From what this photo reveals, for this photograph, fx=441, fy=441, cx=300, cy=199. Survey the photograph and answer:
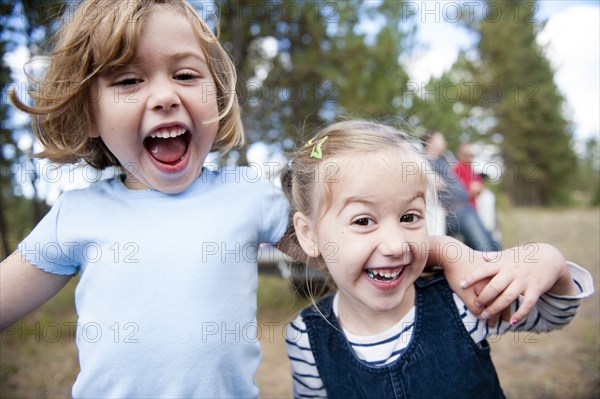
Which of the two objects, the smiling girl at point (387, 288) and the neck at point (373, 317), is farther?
the neck at point (373, 317)

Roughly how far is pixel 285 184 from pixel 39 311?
11.7 ft

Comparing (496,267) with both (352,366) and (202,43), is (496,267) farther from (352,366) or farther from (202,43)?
(202,43)

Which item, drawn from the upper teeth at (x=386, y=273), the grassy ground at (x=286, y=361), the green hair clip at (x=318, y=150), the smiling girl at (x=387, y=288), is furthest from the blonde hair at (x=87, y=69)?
the grassy ground at (x=286, y=361)

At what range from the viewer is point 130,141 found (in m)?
1.14

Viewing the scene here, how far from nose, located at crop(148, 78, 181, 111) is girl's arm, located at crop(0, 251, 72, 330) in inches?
21.0

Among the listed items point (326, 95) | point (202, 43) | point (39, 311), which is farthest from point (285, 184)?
point (39, 311)

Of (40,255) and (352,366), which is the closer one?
(40,255)

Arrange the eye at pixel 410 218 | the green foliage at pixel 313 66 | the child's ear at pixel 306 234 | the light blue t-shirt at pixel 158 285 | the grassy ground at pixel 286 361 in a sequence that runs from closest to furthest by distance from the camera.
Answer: the light blue t-shirt at pixel 158 285, the eye at pixel 410 218, the child's ear at pixel 306 234, the grassy ground at pixel 286 361, the green foliage at pixel 313 66

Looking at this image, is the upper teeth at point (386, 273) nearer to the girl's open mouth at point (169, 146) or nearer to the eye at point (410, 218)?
the eye at point (410, 218)

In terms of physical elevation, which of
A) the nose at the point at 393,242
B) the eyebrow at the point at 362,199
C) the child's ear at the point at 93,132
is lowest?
the nose at the point at 393,242

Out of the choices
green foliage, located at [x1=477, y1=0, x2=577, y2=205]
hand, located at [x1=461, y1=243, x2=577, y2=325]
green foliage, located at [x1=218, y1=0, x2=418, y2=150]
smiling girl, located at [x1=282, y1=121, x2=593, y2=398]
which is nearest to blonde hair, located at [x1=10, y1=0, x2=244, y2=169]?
smiling girl, located at [x1=282, y1=121, x2=593, y2=398]

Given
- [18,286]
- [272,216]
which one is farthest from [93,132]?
[272,216]

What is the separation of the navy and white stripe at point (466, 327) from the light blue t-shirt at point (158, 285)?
0.75 feet

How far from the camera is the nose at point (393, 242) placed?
1.10 meters
